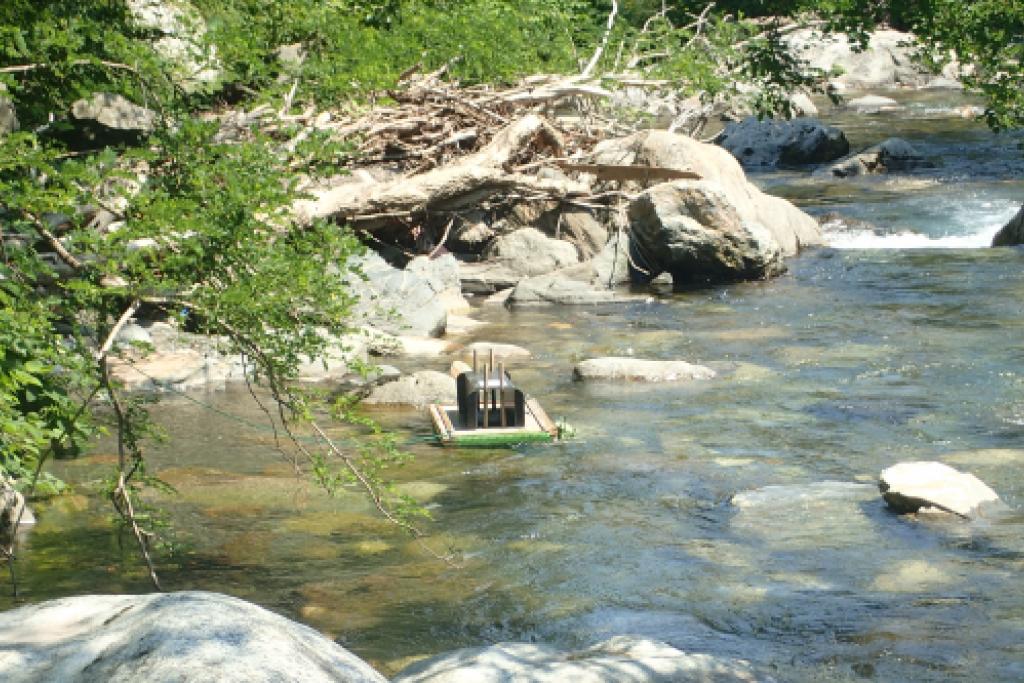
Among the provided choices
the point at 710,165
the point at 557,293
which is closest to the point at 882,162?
the point at 710,165

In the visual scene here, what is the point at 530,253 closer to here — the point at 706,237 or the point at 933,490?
the point at 706,237

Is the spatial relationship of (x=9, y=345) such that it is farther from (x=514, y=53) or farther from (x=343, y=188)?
(x=514, y=53)

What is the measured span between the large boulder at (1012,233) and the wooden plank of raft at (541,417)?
9.14 meters

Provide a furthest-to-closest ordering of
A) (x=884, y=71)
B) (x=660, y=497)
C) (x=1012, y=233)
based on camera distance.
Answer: (x=884, y=71), (x=1012, y=233), (x=660, y=497)

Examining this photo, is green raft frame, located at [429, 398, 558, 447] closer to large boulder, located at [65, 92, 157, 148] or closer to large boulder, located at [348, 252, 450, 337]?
large boulder, located at [348, 252, 450, 337]

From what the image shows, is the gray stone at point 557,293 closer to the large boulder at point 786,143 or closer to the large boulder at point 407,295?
the large boulder at point 407,295

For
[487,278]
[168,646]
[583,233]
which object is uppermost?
[583,233]

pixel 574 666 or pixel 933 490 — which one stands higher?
pixel 574 666

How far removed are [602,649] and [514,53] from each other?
484 inches

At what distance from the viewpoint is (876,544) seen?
300 inches

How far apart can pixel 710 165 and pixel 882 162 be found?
7502 mm

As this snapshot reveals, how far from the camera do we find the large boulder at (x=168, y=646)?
3271 mm

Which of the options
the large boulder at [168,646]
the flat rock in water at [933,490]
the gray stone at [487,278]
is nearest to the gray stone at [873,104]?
the gray stone at [487,278]

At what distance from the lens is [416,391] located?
447 inches
